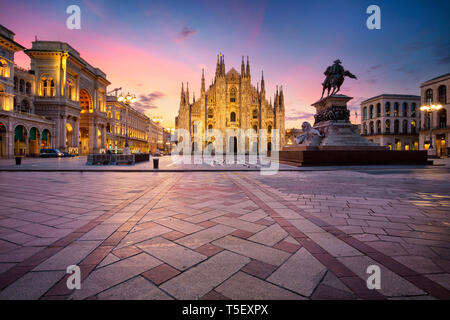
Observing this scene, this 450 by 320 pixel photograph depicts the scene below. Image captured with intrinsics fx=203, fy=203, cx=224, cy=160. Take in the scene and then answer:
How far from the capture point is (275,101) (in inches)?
1877

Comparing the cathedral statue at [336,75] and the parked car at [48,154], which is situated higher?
the cathedral statue at [336,75]

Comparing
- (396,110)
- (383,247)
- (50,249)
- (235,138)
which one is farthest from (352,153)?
(396,110)

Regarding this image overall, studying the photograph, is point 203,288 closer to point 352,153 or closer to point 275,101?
point 352,153

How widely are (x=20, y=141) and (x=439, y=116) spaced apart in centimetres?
6928

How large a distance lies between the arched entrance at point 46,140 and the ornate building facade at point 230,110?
907 inches

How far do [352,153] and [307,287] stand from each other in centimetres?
1545

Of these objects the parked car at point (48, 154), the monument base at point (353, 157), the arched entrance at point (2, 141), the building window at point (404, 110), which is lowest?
the monument base at point (353, 157)

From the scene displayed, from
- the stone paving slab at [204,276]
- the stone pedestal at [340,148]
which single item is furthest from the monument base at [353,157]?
the stone paving slab at [204,276]

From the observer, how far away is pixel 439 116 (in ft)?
117

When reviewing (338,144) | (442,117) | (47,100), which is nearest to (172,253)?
(338,144)

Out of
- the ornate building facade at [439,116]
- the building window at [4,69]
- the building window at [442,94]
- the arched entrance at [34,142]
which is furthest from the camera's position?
the building window at [442,94]

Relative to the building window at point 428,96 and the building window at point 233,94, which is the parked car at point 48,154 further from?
the building window at point 428,96

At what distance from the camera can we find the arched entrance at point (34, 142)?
31.3 meters
